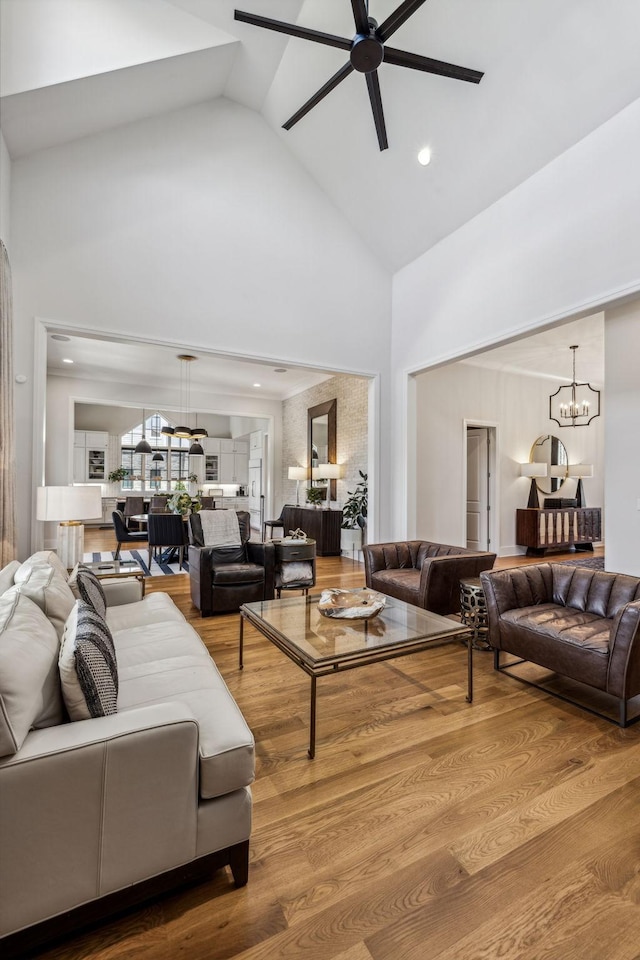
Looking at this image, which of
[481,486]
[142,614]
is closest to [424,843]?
[142,614]

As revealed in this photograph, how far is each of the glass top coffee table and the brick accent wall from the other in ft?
13.4

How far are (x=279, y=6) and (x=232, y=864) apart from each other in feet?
18.0

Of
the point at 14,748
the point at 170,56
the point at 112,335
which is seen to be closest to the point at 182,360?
the point at 112,335

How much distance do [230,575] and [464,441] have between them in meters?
4.47

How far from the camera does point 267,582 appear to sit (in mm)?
4559

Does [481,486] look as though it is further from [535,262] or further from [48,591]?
[48,591]

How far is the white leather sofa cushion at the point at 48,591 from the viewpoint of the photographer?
1.93 metres

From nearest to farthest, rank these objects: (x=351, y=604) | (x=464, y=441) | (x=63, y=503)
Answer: (x=351, y=604)
(x=63, y=503)
(x=464, y=441)

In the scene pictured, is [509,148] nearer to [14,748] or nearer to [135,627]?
[135,627]

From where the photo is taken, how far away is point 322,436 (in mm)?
8562

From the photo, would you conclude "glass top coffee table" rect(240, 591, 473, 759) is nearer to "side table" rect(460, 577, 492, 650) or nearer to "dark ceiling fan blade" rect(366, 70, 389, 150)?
"side table" rect(460, 577, 492, 650)

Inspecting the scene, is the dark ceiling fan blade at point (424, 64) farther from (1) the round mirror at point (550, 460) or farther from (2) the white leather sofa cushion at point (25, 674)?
(1) the round mirror at point (550, 460)

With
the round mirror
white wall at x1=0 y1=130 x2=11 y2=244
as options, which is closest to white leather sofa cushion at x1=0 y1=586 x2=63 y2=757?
white wall at x1=0 y1=130 x2=11 y2=244

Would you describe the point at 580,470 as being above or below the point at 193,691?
above
